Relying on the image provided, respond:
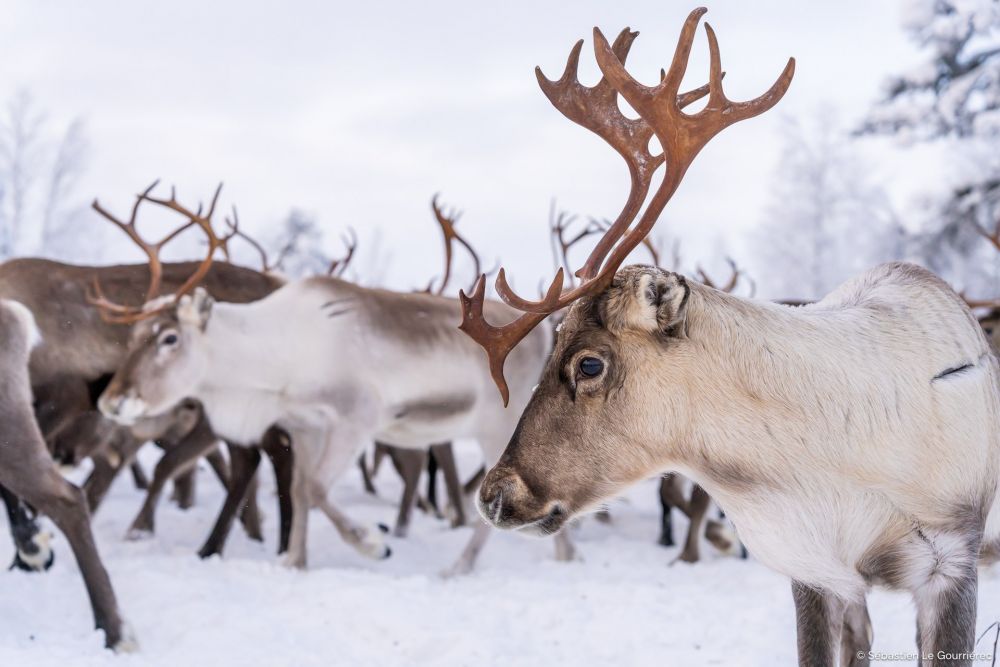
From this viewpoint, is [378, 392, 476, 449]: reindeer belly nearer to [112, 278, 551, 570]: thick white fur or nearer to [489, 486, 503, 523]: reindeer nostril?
[112, 278, 551, 570]: thick white fur

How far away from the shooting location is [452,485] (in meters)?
7.22

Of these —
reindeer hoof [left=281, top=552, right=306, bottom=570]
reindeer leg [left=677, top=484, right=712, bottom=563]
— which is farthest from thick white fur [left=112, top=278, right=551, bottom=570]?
reindeer leg [left=677, top=484, right=712, bottom=563]

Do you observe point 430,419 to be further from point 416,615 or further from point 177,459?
point 416,615

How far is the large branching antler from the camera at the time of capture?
2480mm

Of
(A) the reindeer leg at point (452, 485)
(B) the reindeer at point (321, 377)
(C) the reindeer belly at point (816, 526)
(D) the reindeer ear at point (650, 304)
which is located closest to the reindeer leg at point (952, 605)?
(C) the reindeer belly at point (816, 526)

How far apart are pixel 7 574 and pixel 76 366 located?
1.95 meters

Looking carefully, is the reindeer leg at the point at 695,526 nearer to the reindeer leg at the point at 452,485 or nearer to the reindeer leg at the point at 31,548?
the reindeer leg at the point at 452,485

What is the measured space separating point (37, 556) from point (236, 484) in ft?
4.95

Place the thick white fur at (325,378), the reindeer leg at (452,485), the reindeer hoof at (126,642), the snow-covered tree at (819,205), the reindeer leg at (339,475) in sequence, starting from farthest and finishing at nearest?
the snow-covered tree at (819,205)
the reindeer leg at (452,485)
the thick white fur at (325,378)
the reindeer leg at (339,475)
the reindeer hoof at (126,642)

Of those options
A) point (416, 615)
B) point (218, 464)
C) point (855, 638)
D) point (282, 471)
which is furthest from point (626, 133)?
point (218, 464)

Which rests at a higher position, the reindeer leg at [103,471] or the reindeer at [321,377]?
the reindeer at [321,377]

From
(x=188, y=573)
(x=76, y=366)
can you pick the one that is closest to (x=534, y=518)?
(x=188, y=573)

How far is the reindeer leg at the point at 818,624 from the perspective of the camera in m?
2.58

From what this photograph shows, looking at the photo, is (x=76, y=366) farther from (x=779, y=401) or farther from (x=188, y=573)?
(x=779, y=401)
